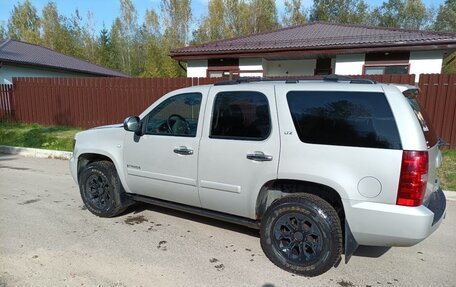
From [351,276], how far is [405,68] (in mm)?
11569

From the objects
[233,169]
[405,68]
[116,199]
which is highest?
[405,68]

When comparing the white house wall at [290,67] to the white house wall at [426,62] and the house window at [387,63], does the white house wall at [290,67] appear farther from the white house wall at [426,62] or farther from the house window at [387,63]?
the white house wall at [426,62]

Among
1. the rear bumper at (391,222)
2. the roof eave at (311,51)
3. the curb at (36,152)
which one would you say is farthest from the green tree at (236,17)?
the rear bumper at (391,222)

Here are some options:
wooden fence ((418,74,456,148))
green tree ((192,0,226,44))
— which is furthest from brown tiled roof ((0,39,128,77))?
wooden fence ((418,74,456,148))

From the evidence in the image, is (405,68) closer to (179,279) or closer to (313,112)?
(313,112)

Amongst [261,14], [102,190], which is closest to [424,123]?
[102,190]

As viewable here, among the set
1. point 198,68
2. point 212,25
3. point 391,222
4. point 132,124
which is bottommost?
point 391,222

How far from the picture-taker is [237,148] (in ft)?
10.7

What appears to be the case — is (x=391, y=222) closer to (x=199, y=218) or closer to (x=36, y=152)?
(x=199, y=218)

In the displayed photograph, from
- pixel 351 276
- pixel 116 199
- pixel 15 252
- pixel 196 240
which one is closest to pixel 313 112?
pixel 351 276

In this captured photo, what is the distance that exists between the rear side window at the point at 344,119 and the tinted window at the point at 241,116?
31cm

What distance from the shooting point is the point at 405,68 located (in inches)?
478

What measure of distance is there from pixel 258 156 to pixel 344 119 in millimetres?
873

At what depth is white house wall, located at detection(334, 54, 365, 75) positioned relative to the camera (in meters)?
12.7
